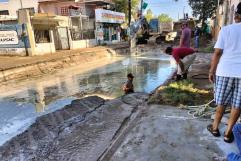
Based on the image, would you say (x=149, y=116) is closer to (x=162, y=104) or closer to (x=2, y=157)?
(x=162, y=104)

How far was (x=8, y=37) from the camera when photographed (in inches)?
676

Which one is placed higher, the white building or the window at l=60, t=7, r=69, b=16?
the white building

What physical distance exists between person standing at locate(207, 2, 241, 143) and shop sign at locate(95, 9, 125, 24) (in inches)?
999

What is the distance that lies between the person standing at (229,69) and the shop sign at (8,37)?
16161 millimetres

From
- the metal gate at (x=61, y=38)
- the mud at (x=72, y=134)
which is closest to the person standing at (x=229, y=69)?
the mud at (x=72, y=134)

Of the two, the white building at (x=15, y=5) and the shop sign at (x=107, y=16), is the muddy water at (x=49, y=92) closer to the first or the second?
the shop sign at (x=107, y=16)

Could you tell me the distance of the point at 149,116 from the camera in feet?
14.7

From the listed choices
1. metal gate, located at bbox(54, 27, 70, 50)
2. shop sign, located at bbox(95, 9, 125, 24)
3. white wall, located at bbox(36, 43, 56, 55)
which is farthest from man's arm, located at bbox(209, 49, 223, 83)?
shop sign, located at bbox(95, 9, 125, 24)

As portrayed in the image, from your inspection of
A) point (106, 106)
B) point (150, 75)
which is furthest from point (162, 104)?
point (150, 75)

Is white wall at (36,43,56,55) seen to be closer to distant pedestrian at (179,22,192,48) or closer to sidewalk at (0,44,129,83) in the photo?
sidewalk at (0,44,129,83)

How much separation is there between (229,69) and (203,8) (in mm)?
27698

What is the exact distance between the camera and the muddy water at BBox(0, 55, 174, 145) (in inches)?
239

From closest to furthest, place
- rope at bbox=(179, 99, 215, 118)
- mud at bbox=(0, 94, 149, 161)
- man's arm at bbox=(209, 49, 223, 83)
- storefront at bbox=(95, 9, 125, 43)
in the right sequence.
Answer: man's arm at bbox=(209, 49, 223, 83)
mud at bbox=(0, 94, 149, 161)
rope at bbox=(179, 99, 215, 118)
storefront at bbox=(95, 9, 125, 43)

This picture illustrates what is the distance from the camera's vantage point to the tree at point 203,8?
27.9m
